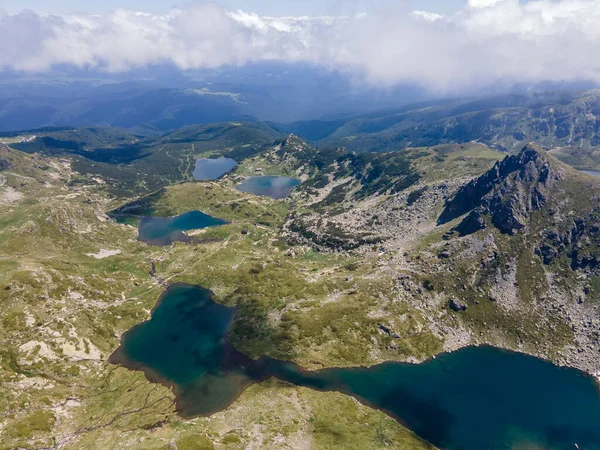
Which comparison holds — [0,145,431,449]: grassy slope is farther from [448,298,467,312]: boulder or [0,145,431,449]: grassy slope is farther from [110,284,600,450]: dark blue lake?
[448,298,467,312]: boulder

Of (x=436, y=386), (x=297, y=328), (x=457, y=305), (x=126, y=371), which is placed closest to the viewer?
(x=126, y=371)

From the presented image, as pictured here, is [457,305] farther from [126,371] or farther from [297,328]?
[126,371]

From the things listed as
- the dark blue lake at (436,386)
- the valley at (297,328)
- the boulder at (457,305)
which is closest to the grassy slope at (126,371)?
the valley at (297,328)

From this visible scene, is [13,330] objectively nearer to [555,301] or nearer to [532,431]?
[532,431]

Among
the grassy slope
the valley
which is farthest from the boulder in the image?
the grassy slope

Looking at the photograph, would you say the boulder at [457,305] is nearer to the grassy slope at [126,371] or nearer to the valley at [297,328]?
the valley at [297,328]

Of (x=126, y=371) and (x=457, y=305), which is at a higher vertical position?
(x=457, y=305)

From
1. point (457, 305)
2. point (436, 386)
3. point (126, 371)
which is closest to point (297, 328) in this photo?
point (436, 386)

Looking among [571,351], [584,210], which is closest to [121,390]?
[571,351]

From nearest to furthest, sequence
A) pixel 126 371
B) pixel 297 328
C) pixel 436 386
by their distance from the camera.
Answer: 1. pixel 126 371
2. pixel 436 386
3. pixel 297 328
